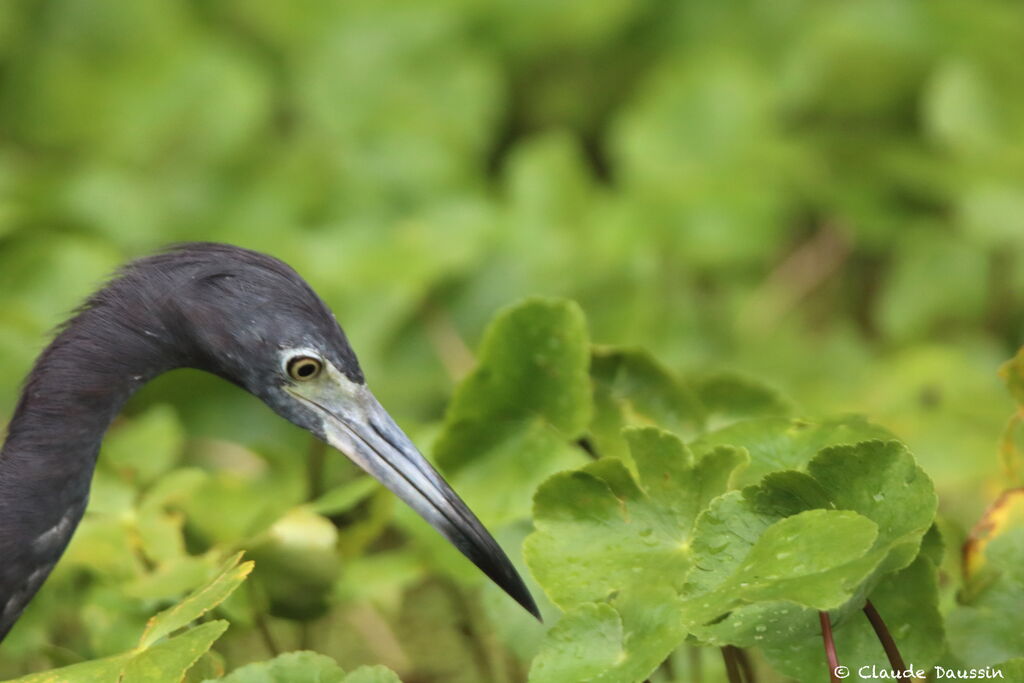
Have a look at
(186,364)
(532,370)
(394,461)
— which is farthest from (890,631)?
(186,364)

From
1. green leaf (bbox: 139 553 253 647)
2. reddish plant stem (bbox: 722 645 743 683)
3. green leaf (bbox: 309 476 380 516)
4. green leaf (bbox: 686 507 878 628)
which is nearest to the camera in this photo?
green leaf (bbox: 686 507 878 628)

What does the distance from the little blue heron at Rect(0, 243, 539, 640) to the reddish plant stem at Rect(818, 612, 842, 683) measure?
1.29 ft

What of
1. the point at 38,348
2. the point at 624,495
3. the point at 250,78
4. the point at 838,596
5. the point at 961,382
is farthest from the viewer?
the point at 250,78

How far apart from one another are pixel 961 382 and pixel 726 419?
1.23 meters

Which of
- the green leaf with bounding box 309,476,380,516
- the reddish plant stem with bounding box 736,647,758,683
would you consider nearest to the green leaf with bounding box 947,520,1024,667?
the reddish plant stem with bounding box 736,647,758,683

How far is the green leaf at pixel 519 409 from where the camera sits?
4.80ft

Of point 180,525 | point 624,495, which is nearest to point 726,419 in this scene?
point 624,495

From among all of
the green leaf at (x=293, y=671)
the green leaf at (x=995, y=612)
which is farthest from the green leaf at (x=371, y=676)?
the green leaf at (x=995, y=612)

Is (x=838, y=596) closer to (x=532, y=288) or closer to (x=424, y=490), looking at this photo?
(x=424, y=490)

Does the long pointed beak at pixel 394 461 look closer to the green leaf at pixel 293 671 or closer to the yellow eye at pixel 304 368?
the yellow eye at pixel 304 368

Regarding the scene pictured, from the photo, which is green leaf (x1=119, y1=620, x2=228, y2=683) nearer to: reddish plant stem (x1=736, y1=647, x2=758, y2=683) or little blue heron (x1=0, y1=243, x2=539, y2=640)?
little blue heron (x1=0, y1=243, x2=539, y2=640)

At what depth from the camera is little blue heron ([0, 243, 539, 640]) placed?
Answer: 4.83 feet

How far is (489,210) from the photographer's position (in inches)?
117

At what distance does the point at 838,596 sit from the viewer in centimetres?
107
